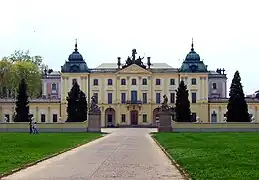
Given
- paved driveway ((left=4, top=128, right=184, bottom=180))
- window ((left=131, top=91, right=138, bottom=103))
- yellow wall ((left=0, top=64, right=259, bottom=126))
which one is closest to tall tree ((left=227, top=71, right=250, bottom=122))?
yellow wall ((left=0, top=64, right=259, bottom=126))

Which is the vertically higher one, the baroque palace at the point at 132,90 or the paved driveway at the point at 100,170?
the baroque palace at the point at 132,90

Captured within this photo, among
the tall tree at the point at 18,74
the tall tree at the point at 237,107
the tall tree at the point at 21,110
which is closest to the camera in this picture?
the tall tree at the point at 237,107

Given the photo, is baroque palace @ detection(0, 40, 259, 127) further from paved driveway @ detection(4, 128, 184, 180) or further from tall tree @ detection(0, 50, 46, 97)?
paved driveway @ detection(4, 128, 184, 180)

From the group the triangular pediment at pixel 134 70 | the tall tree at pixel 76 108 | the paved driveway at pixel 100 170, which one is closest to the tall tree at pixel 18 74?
the triangular pediment at pixel 134 70

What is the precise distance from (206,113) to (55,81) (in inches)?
1227

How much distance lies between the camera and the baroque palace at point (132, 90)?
103062 mm

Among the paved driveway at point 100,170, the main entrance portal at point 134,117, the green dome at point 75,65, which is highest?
the green dome at point 75,65

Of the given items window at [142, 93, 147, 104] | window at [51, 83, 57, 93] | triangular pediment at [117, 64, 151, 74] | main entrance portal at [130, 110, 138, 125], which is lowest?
main entrance portal at [130, 110, 138, 125]

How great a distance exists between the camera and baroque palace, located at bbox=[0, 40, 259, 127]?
103062mm

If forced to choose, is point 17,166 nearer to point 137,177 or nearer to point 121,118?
point 137,177

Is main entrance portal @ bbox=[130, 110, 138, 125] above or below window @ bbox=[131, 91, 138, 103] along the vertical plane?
below

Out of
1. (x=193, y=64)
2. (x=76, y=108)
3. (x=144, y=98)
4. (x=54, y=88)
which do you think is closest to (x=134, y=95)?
(x=144, y=98)

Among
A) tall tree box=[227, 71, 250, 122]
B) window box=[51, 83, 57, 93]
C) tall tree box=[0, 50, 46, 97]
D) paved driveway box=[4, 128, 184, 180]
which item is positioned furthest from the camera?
window box=[51, 83, 57, 93]

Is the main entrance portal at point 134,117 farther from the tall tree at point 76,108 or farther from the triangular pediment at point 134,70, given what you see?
the tall tree at point 76,108
